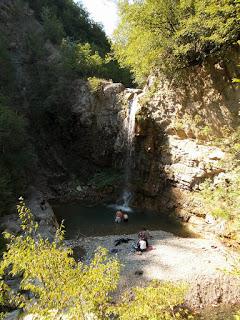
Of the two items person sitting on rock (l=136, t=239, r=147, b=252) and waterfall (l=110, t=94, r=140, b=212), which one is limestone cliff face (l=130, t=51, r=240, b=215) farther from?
person sitting on rock (l=136, t=239, r=147, b=252)

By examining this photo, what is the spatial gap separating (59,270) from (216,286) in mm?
8660

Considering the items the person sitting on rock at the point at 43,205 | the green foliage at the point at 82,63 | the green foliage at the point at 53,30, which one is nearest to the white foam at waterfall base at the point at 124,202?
the person sitting on rock at the point at 43,205

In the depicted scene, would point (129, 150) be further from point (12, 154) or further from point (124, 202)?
point (12, 154)

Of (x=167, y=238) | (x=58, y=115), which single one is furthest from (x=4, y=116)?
(x=167, y=238)

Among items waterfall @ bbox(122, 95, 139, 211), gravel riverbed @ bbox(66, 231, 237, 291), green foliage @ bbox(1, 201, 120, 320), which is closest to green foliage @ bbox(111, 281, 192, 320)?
green foliage @ bbox(1, 201, 120, 320)

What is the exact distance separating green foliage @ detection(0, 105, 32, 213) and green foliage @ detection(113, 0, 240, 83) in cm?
Answer: 919

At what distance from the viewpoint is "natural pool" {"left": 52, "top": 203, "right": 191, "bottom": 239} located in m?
19.1

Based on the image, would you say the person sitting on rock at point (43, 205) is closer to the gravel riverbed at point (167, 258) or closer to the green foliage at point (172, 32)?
the gravel riverbed at point (167, 258)

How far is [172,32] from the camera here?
21250 mm

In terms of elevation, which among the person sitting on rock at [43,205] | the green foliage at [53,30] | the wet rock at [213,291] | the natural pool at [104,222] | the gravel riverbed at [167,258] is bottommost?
the wet rock at [213,291]

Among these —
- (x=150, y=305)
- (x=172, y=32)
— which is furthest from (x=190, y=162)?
(x=150, y=305)

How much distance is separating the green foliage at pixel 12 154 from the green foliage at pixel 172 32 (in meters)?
9.19

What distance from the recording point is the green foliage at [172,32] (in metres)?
18.5

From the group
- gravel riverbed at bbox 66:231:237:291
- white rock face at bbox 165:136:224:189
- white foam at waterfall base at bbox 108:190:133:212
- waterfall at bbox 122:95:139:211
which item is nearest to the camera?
gravel riverbed at bbox 66:231:237:291
